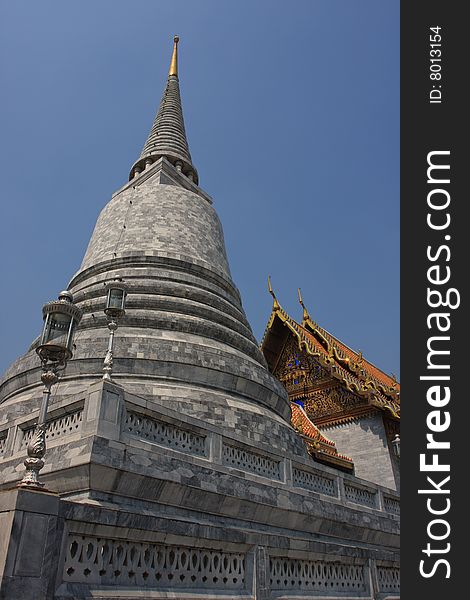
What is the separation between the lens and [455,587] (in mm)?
4508

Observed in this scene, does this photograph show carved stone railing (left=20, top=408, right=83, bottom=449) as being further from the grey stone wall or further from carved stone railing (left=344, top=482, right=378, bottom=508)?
the grey stone wall

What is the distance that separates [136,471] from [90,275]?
797 centimetres

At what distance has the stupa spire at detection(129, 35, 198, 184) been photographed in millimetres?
18797

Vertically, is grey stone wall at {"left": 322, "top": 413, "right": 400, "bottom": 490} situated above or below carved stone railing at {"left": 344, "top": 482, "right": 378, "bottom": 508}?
above

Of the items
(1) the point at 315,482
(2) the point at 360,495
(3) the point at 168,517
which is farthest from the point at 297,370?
(3) the point at 168,517

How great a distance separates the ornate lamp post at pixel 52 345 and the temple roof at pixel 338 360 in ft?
42.7

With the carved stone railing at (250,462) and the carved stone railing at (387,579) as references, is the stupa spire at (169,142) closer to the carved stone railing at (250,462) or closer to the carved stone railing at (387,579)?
the carved stone railing at (250,462)

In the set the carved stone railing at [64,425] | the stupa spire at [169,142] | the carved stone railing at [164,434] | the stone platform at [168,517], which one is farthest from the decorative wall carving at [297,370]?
the carved stone railing at [64,425]

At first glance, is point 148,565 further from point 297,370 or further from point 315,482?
point 297,370

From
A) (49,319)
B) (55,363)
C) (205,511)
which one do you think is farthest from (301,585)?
(49,319)

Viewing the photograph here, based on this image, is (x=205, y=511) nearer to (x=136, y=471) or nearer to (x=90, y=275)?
(x=136, y=471)

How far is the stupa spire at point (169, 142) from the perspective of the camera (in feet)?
61.7

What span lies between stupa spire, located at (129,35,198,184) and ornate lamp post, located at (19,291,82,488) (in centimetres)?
1374

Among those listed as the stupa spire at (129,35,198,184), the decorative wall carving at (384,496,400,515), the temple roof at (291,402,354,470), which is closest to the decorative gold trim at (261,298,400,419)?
the temple roof at (291,402,354,470)
